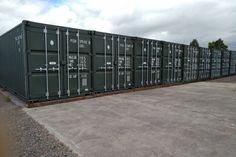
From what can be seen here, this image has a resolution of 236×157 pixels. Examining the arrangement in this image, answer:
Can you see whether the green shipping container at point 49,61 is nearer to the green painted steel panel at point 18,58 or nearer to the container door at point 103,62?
the green painted steel panel at point 18,58

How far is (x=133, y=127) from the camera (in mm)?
4055

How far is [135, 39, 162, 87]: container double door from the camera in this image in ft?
31.8

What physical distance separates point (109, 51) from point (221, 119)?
517 cm

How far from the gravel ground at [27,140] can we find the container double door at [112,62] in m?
3.62

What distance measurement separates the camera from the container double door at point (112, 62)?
25.7 feet

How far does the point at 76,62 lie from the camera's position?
7070mm

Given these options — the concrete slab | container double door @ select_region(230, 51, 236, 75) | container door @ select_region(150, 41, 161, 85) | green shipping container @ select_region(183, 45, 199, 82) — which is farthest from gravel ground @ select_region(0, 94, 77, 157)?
container double door @ select_region(230, 51, 236, 75)

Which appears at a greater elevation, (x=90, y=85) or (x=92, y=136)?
(x=90, y=85)

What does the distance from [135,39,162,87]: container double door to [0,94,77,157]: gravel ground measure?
6165 millimetres

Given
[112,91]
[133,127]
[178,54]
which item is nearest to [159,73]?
[178,54]

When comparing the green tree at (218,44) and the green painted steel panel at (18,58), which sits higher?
the green tree at (218,44)

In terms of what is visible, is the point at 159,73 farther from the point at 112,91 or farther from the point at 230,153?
the point at 230,153

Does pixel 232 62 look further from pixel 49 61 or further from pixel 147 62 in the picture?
pixel 49 61

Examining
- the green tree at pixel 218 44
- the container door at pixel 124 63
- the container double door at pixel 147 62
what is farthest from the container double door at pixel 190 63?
the green tree at pixel 218 44
